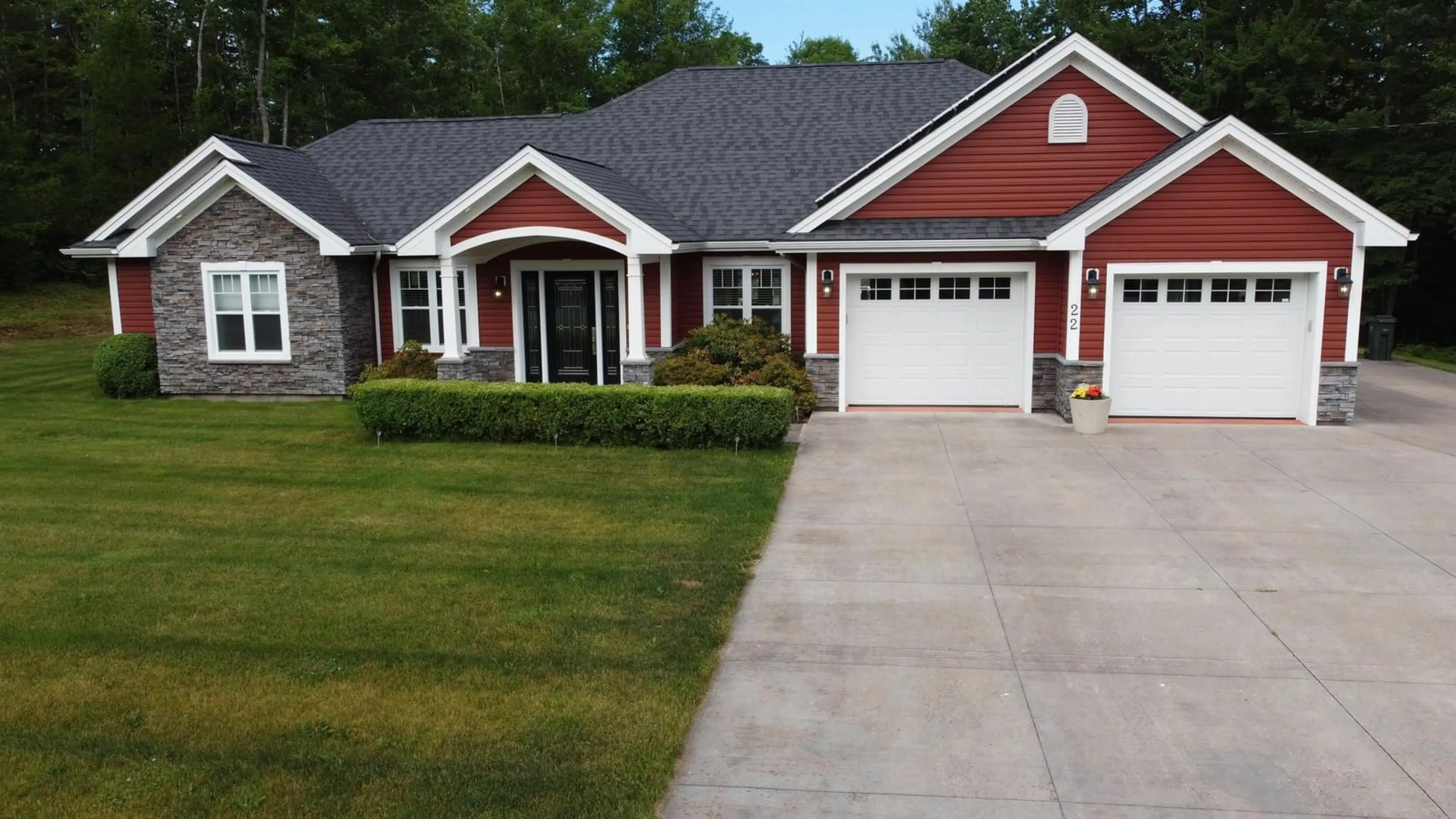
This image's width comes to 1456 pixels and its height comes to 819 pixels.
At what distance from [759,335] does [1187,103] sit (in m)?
21.8

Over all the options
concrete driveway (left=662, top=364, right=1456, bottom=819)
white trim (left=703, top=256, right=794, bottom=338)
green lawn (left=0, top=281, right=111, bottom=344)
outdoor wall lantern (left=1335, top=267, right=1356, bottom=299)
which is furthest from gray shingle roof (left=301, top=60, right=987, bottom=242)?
green lawn (left=0, top=281, right=111, bottom=344)

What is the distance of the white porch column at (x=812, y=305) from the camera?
15.6 meters

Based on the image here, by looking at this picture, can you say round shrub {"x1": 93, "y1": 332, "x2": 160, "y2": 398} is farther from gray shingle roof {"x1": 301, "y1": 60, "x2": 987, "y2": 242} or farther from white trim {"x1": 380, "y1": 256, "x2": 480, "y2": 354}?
gray shingle roof {"x1": 301, "y1": 60, "x2": 987, "y2": 242}

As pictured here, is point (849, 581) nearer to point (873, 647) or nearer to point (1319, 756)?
point (873, 647)

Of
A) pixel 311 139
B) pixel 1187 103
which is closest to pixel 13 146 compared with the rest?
pixel 311 139

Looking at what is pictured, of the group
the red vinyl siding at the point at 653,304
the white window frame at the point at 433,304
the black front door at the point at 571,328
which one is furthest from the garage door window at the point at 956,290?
the white window frame at the point at 433,304

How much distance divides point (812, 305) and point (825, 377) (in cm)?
116

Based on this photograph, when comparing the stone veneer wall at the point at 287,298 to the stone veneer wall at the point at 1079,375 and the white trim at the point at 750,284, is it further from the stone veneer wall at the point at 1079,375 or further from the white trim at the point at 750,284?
the stone veneer wall at the point at 1079,375

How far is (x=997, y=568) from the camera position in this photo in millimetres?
8195

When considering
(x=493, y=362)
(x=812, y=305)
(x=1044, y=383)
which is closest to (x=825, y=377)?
(x=812, y=305)

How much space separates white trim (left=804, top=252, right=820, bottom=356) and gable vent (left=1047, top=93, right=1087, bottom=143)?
4.15 metres

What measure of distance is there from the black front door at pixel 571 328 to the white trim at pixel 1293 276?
28.1ft

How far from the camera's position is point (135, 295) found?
1839 centimetres

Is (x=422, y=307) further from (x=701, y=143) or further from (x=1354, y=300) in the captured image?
(x=1354, y=300)
